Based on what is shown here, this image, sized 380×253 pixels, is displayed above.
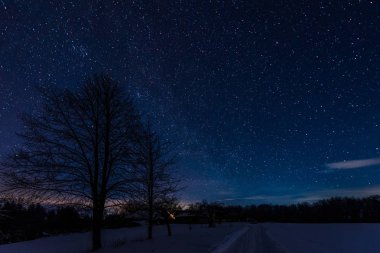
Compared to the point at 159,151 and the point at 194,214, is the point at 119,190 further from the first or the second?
the point at 194,214

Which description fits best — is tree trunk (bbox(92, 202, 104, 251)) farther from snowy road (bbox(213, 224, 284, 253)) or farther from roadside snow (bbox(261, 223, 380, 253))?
roadside snow (bbox(261, 223, 380, 253))

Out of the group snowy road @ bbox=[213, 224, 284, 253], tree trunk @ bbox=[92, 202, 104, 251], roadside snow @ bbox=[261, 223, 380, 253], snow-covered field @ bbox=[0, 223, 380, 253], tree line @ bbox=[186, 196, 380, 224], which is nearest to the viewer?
tree trunk @ bbox=[92, 202, 104, 251]

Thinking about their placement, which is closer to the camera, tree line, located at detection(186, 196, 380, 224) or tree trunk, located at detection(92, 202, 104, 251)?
tree trunk, located at detection(92, 202, 104, 251)

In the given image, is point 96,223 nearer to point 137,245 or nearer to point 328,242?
point 137,245

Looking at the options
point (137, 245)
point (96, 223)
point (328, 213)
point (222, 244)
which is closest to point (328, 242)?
point (222, 244)

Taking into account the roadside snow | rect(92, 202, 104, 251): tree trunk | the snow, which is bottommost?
the roadside snow

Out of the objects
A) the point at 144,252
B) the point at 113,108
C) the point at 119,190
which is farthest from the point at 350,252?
the point at 113,108

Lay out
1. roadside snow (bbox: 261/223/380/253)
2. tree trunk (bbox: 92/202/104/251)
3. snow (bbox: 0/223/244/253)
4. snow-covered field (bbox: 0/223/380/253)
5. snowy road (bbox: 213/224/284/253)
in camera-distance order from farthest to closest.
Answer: roadside snow (bbox: 261/223/380/253) < snowy road (bbox: 213/224/284/253) < snow-covered field (bbox: 0/223/380/253) < tree trunk (bbox: 92/202/104/251) < snow (bbox: 0/223/244/253)

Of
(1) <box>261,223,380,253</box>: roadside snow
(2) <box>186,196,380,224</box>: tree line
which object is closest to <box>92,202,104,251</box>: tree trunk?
(1) <box>261,223,380,253</box>: roadside snow

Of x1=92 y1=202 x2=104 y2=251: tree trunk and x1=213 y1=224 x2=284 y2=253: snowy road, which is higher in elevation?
x1=92 y1=202 x2=104 y2=251: tree trunk

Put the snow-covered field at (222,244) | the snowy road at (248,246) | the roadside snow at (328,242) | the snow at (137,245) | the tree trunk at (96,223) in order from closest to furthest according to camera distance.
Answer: the snow at (137,245)
the tree trunk at (96,223)
the snow-covered field at (222,244)
the snowy road at (248,246)
the roadside snow at (328,242)

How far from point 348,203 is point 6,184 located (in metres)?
137

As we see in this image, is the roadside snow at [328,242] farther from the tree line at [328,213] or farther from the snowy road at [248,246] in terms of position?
the tree line at [328,213]

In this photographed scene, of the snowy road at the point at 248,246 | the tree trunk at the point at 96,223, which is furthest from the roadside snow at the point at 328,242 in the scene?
the tree trunk at the point at 96,223
